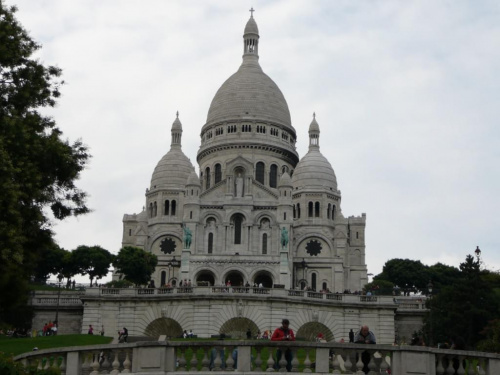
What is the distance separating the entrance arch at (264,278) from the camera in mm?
94438

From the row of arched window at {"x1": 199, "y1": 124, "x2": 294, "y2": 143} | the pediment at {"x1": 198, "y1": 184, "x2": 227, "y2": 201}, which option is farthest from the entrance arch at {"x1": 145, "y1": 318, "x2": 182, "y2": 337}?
the row of arched window at {"x1": 199, "y1": 124, "x2": 294, "y2": 143}

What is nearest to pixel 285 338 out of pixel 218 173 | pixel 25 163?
pixel 25 163

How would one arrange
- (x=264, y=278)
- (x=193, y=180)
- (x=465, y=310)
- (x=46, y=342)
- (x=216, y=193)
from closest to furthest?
1. (x=46, y=342)
2. (x=465, y=310)
3. (x=264, y=278)
4. (x=193, y=180)
5. (x=216, y=193)

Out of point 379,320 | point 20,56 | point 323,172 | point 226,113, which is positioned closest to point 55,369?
point 20,56

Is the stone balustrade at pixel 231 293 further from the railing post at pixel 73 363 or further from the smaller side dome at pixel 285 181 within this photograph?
the smaller side dome at pixel 285 181

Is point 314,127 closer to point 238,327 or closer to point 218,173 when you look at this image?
point 218,173

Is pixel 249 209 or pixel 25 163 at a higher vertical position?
pixel 249 209

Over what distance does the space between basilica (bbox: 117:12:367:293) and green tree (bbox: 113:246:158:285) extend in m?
4.00

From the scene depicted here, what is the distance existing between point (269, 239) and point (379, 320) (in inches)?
1675

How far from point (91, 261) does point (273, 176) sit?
3229 cm

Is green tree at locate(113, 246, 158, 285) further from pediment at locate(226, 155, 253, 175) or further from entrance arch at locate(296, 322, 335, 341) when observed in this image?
entrance arch at locate(296, 322, 335, 341)

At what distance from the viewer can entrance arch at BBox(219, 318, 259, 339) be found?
55.0m

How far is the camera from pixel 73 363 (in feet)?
69.2

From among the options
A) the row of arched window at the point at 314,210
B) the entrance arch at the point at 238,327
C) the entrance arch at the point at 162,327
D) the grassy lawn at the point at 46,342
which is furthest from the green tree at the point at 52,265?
the grassy lawn at the point at 46,342
